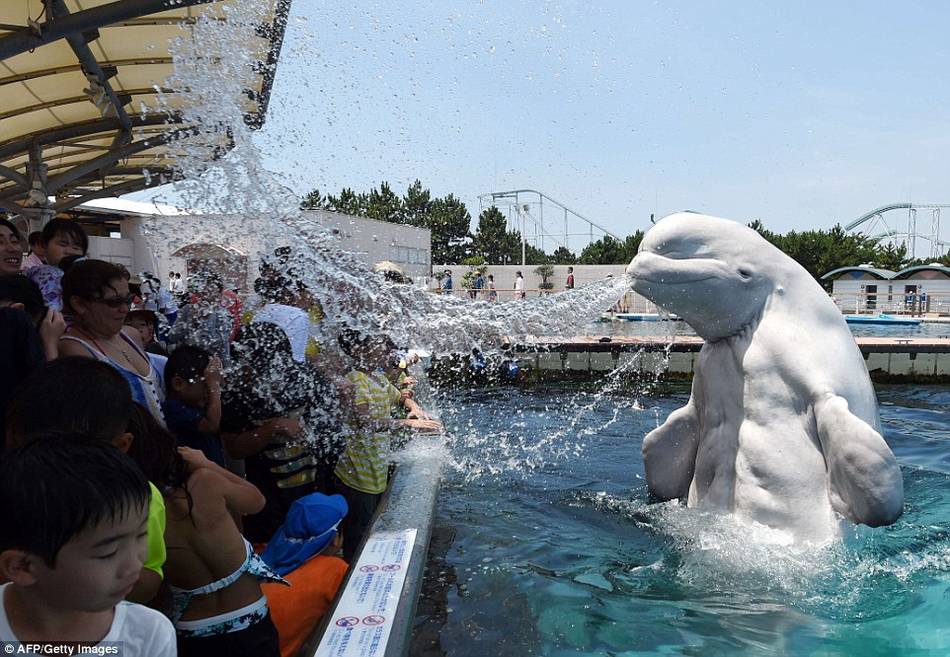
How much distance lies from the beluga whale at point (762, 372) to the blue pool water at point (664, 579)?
20cm

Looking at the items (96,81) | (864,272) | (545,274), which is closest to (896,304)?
(864,272)

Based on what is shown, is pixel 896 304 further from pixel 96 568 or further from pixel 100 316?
pixel 96 568

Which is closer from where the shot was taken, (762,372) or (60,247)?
(762,372)

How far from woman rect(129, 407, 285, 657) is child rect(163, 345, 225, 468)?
39.2 inches

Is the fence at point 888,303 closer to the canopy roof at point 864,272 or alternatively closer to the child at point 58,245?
the canopy roof at point 864,272

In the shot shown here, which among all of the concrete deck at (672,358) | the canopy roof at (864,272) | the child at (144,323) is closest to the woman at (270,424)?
the child at (144,323)

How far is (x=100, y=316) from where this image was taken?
318 centimetres

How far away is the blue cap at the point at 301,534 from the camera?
2.96 meters

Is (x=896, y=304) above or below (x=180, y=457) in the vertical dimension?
above

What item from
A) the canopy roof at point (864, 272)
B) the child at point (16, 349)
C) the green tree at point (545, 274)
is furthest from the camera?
the green tree at point (545, 274)

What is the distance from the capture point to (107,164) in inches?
567

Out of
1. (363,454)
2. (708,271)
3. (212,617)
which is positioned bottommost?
(212,617)

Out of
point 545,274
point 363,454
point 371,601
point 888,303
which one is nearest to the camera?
point 371,601

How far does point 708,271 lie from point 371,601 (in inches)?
90.1
